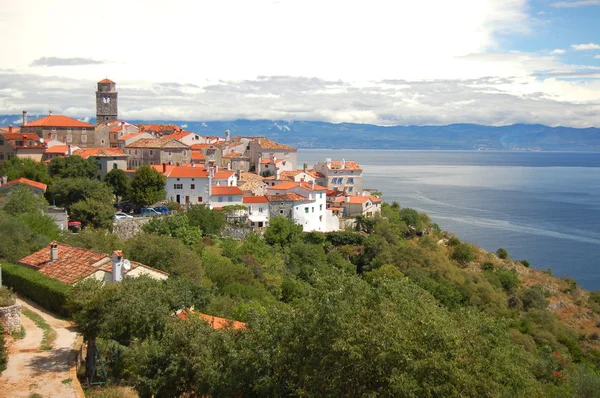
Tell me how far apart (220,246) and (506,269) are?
85.6 ft

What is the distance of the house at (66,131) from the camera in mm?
63250

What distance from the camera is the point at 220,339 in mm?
14844

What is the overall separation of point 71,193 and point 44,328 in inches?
1088

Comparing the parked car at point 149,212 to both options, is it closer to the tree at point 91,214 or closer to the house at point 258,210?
the tree at point 91,214

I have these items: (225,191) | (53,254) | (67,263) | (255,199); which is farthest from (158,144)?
(67,263)

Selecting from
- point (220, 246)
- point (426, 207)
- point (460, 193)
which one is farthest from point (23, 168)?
point (460, 193)

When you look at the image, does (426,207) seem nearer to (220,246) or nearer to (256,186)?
(256,186)

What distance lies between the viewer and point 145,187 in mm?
49469

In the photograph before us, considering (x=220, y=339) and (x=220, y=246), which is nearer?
(x=220, y=339)

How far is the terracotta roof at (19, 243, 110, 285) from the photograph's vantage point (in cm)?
2289

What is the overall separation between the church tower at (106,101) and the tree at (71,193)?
3615cm

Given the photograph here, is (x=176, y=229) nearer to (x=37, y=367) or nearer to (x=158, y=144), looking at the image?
(x=158, y=144)

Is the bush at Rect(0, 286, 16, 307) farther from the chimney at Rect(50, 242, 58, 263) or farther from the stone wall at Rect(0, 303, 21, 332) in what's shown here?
the chimney at Rect(50, 242, 58, 263)

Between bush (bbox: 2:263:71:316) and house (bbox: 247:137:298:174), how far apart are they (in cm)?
4098
